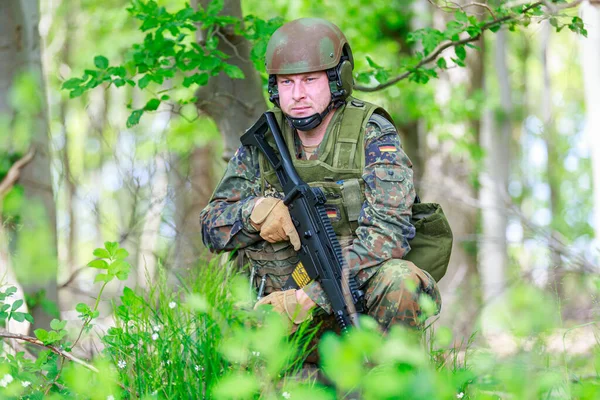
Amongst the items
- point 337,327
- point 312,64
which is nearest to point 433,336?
point 337,327

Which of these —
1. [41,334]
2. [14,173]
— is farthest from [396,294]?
[14,173]

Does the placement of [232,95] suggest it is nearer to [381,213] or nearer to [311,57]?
[311,57]

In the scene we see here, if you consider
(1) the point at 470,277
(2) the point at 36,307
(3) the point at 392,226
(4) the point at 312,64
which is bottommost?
(1) the point at 470,277

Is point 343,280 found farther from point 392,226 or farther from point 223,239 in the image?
point 223,239

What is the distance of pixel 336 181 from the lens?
367 cm

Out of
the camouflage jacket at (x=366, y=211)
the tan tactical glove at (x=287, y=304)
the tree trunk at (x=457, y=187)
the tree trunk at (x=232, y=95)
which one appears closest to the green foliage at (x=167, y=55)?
the tree trunk at (x=232, y=95)

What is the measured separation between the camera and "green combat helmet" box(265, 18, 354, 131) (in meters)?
3.63

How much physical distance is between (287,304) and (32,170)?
85.6 inches

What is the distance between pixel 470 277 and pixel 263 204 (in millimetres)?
8129

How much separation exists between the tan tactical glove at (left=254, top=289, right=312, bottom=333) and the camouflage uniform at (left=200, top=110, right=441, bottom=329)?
0.25 ft

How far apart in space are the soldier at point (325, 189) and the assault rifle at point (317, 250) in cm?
5

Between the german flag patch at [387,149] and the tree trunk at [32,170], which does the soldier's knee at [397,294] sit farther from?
the tree trunk at [32,170]

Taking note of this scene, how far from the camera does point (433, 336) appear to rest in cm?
299

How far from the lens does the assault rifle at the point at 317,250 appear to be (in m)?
3.32
